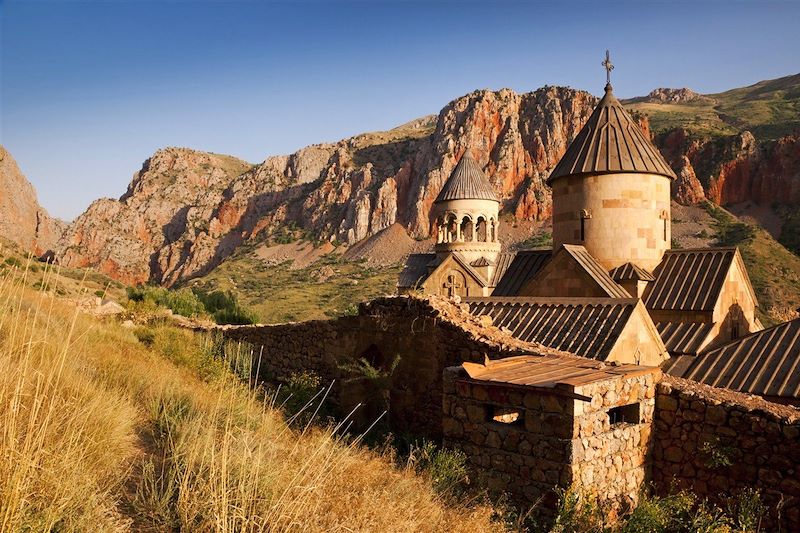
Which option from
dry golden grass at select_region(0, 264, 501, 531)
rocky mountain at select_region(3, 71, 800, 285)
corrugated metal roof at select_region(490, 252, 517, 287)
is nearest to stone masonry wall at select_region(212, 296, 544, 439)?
dry golden grass at select_region(0, 264, 501, 531)

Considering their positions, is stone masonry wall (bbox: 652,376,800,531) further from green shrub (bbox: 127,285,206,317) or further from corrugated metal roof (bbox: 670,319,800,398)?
green shrub (bbox: 127,285,206,317)

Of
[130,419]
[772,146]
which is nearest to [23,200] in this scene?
[130,419]

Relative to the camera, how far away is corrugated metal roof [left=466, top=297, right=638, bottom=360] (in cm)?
789

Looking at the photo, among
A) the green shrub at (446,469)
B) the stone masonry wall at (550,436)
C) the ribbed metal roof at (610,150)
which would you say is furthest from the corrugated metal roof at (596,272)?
the green shrub at (446,469)

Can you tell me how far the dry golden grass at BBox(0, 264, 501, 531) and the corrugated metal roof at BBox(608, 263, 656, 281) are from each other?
915 cm

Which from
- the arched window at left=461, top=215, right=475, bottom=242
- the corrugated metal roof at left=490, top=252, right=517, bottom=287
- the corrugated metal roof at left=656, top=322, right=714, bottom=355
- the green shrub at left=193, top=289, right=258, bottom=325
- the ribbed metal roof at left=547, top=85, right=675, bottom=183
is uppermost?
the ribbed metal roof at left=547, top=85, right=675, bottom=183

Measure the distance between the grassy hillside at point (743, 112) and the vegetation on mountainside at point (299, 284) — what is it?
172ft

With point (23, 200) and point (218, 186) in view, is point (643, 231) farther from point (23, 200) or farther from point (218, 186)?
point (218, 186)

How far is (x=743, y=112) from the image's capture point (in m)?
93.7

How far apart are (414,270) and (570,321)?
17.9 m

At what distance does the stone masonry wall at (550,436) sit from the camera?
15.6ft

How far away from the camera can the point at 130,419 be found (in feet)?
14.1

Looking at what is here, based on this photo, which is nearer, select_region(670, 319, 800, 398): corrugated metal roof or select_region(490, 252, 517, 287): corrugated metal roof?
select_region(670, 319, 800, 398): corrugated metal roof

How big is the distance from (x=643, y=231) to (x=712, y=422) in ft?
27.5
